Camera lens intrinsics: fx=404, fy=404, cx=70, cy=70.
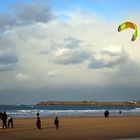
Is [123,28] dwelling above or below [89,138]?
above

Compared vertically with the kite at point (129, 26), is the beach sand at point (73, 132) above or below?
below

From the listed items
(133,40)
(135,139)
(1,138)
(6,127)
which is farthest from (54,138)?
(6,127)

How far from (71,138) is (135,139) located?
4.10 meters

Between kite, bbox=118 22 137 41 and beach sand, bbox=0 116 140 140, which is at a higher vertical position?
kite, bbox=118 22 137 41

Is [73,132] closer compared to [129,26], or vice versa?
[129,26]

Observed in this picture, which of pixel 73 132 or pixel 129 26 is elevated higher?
pixel 129 26

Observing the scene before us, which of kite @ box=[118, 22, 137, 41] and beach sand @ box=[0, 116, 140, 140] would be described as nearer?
kite @ box=[118, 22, 137, 41]

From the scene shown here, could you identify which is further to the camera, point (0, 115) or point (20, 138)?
point (0, 115)

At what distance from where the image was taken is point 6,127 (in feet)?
110

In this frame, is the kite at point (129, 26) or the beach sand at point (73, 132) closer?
the kite at point (129, 26)

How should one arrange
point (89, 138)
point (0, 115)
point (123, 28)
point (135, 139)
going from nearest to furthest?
point (135, 139) → point (89, 138) → point (123, 28) → point (0, 115)

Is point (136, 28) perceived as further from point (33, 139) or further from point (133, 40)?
point (33, 139)

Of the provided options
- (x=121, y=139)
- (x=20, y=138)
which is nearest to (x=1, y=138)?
(x=20, y=138)

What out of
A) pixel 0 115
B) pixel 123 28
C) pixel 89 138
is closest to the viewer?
pixel 89 138
